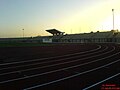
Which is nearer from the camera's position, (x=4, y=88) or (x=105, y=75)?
(x=4, y=88)

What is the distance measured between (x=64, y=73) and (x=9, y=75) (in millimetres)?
4036

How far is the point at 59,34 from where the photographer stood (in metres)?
107

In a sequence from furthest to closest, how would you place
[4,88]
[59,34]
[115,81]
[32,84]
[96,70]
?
[59,34], [96,70], [115,81], [32,84], [4,88]

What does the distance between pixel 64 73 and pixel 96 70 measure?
304 cm

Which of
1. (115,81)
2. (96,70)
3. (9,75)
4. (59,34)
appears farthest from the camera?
(59,34)

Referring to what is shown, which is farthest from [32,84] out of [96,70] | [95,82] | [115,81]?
[96,70]

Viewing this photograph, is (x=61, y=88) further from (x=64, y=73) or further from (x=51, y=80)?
(x=64, y=73)

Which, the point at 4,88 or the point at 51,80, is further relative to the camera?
the point at 51,80

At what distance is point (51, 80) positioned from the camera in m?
14.0

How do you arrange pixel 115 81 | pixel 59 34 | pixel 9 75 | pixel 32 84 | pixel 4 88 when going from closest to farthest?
pixel 4 88 → pixel 32 84 → pixel 115 81 → pixel 9 75 → pixel 59 34

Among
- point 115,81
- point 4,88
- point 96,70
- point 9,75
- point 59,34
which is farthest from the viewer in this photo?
point 59,34

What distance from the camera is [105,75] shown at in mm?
15742

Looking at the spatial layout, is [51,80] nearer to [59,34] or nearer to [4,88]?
[4,88]

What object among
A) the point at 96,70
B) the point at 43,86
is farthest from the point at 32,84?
the point at 96,70
